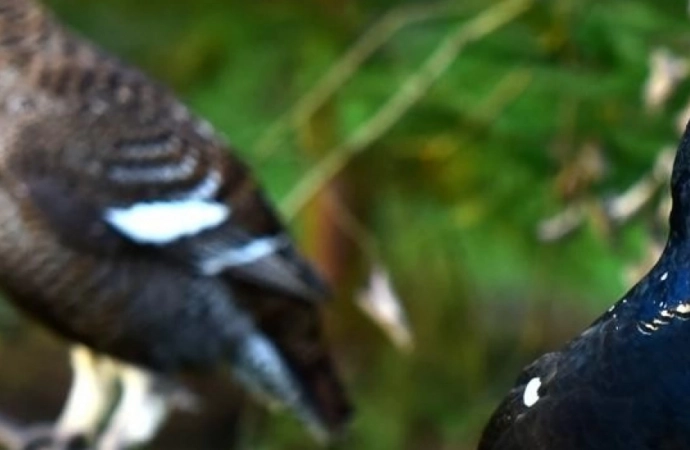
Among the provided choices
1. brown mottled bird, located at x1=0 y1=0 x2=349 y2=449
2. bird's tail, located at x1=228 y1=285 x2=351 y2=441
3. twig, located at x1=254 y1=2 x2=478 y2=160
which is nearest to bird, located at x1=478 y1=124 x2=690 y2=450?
brown mottled bird, located at x1=0 y1=0 x2=349 y2=449

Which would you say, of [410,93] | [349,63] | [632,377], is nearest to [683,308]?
[632,377]

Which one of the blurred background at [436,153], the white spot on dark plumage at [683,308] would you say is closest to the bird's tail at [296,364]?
the blurred background at [436,153]

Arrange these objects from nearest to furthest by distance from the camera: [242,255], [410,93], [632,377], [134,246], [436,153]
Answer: [632,377]
[134,246]
[242,255]
[410,93]
[436,153]

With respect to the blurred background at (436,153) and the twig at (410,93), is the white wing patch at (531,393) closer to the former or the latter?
the blurred background at (436,153)

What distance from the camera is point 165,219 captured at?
7.48 feet

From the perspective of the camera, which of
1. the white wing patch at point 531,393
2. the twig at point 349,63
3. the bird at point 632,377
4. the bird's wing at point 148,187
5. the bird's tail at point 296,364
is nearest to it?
the bird at point 632,377

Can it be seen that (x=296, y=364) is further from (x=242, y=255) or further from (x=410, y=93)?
(x=410, y=93)

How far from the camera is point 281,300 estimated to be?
2.39 metres

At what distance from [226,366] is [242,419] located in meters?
1.12

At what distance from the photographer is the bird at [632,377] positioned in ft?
4.52

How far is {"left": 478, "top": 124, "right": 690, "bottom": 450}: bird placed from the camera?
1.38 m

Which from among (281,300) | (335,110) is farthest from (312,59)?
(281,300)

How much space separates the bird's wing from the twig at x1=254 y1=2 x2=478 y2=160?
0.31 metres

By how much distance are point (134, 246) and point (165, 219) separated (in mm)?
76
